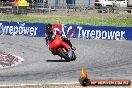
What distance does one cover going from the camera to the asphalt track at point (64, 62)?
18578 millimetres

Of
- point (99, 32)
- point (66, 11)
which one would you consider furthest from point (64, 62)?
point (66, 11)

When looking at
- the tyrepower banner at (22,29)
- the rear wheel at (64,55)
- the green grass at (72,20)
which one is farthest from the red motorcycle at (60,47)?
the green grass at (72,20)

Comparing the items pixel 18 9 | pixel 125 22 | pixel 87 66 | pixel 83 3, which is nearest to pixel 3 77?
pixel 87 66

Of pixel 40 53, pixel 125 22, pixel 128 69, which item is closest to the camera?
pixel 128 69

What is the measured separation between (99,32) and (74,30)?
201cm

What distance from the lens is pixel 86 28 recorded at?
33469 millimetres

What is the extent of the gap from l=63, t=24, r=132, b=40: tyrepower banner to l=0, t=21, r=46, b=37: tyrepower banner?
1.97 m

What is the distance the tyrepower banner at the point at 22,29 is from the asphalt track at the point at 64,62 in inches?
37.2

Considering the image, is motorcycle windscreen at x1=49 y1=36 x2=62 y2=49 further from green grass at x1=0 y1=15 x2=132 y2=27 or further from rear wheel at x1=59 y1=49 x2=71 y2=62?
green grass at x1=0 y1=15 x2=132 y2=27

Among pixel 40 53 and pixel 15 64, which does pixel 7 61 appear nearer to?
pixel 15 64

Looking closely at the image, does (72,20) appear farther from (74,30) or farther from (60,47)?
(60,47)

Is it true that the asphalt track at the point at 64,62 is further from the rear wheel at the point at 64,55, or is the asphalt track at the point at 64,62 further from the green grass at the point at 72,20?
the green grass at the point at 72,20

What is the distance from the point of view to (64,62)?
22.4 meters

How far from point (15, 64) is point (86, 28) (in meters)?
12.6
